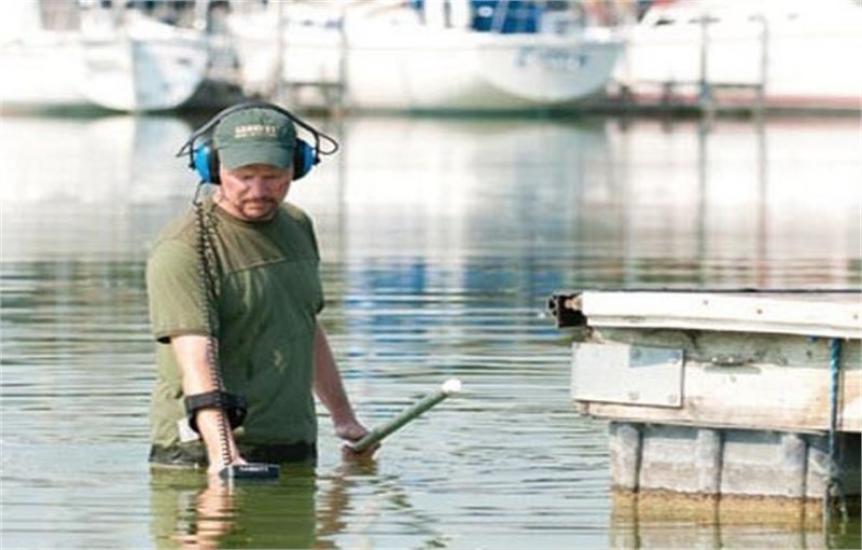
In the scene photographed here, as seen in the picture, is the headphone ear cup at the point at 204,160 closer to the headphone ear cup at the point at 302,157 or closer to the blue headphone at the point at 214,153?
the blue headphone at the point at 214,153

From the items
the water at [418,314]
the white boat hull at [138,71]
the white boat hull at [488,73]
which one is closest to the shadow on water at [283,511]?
the water at [418,314]

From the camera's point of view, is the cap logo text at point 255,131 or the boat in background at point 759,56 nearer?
the cap logo text at point 255,131

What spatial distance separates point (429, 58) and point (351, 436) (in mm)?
52830

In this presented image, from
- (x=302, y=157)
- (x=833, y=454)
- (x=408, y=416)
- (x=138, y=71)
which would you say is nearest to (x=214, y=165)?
(x=302, y=157)

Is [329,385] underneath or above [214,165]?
underneath

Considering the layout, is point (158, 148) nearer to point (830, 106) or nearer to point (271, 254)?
point (830, 106)

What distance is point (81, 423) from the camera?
42.1ft

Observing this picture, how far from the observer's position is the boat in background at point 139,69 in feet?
207

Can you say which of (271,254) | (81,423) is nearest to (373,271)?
(81,423)

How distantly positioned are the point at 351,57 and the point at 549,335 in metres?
48.5

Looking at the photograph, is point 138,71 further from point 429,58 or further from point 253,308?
point 253,308

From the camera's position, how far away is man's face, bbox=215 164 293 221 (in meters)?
10.5

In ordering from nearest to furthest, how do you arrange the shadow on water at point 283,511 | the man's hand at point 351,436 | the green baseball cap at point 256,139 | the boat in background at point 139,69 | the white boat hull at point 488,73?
1. the shadow on water at point 283,511
2. the green baseball cap at point 256,139
3. the man's hand at point 351,436
4. the boat in background at point 139,69
5. the white boat hull at point 488,73

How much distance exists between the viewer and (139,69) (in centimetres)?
6334
